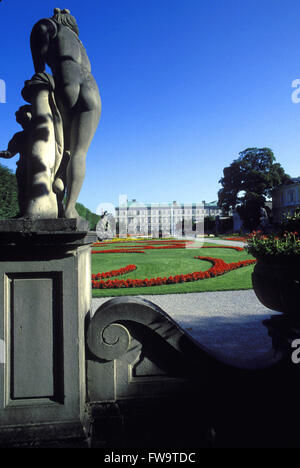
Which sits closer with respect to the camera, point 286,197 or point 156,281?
point 156,281

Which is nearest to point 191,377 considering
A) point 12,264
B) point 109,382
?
point 109,382

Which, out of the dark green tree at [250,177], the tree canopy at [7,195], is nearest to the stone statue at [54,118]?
the tree canopy at [7,195]

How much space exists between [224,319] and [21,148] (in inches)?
172

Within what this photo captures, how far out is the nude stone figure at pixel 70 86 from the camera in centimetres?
231

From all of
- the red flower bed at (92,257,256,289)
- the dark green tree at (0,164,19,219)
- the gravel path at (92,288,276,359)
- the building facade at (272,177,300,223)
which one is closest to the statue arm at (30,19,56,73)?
Answer: the gravel path at (92,288,276,359)

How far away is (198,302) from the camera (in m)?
6.62

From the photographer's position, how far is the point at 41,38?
7.50ft

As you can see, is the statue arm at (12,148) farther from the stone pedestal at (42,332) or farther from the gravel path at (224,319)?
the gravel path at (224,319)

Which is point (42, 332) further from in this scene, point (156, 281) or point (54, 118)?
point (156, 281)

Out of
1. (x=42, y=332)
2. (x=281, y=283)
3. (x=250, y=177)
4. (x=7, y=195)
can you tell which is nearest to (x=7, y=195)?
(x=7, y=195)

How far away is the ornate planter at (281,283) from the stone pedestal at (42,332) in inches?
63.2

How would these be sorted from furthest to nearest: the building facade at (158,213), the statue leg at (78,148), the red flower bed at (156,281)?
the building facade at (158,213), the red flower bed at (156,281), the statue leg at (78,148)

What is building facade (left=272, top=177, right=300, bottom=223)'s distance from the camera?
49.3 m
